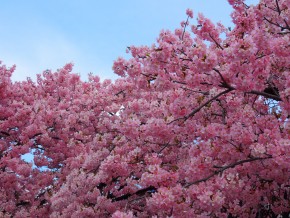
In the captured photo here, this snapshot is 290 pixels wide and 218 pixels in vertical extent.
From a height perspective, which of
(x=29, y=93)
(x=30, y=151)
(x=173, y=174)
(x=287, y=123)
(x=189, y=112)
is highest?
(x=29, y=93)

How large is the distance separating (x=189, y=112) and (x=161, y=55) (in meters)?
1.19

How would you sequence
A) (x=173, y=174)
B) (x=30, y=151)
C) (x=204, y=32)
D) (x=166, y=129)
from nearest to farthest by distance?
(x=173, y=174), (x=166, y=129), (x=204, y=32), (x=30, y=151)

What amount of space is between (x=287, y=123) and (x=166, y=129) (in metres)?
2.06

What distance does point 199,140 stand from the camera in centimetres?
739

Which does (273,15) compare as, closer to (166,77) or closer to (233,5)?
(233,5)

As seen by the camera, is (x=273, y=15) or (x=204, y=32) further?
(x=204, y=32)

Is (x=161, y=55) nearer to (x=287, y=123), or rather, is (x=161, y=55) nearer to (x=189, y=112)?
(x=189, y=112)

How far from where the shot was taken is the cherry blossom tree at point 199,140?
588cm

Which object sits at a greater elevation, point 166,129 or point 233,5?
point 233,5

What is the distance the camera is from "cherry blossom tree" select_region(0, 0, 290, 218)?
588 cm

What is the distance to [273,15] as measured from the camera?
23.7 ft

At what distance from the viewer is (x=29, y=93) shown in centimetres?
1519

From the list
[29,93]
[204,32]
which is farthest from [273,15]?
[29,93]

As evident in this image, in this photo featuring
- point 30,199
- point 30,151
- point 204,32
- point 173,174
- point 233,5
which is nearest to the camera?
point 173,174
